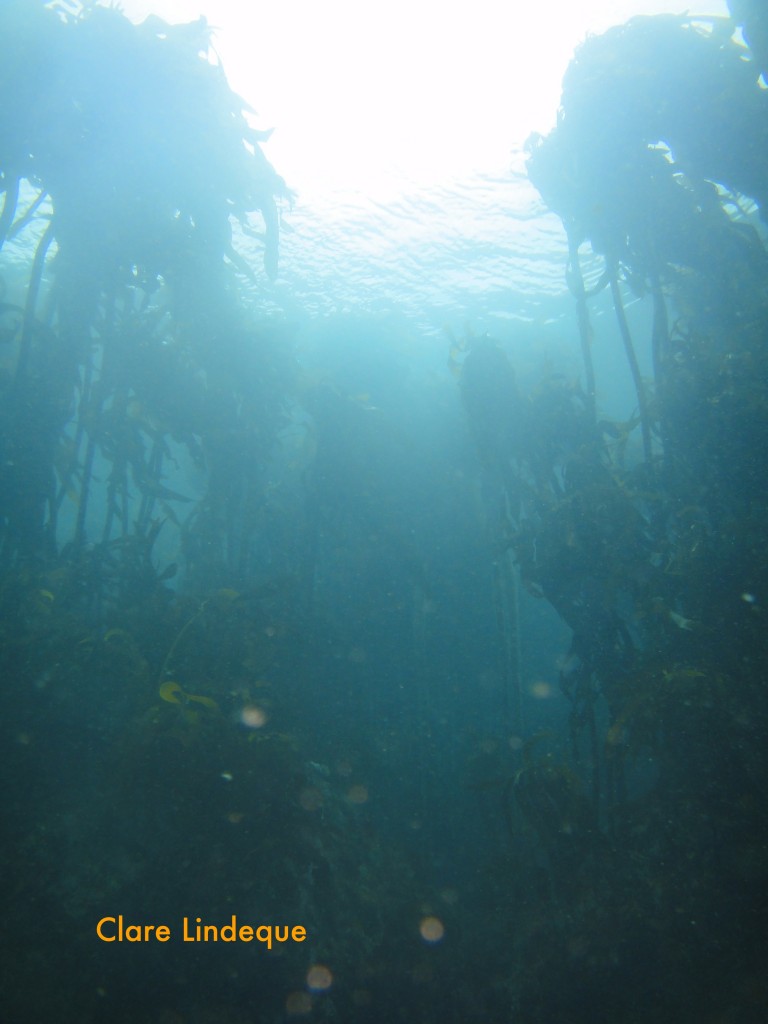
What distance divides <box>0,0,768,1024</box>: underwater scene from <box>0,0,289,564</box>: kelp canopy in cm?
4

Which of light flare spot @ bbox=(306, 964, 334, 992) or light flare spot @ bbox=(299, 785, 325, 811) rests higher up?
light flare spot @ bbox=(299, 785, 325, 811)

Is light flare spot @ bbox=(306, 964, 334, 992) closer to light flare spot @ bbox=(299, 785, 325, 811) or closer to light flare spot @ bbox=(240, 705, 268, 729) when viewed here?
light flare spot @ bbox=(299, 785, 325, 811)

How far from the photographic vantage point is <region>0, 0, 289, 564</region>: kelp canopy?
5.90m

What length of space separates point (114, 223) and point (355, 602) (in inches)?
260

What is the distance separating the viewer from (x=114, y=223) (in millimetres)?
6258

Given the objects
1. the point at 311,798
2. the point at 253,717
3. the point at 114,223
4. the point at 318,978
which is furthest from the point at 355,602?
the point at 114,223

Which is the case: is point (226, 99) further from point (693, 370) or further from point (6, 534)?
point (693, 370)

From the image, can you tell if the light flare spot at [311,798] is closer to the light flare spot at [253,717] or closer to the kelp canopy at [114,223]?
the light flare spot at [253,717]

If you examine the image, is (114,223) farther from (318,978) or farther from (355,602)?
(318,978)

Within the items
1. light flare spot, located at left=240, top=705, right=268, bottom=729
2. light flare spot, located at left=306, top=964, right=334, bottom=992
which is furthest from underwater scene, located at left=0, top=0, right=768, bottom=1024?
light flare spot, located at left=240, top=705, right=268, bottom=729

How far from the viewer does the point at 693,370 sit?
20.2 feet

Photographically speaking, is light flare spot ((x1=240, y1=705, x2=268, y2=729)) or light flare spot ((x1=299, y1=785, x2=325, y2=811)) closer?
light flare spot ((x1=299, y1=785, x2=325, y2=811))

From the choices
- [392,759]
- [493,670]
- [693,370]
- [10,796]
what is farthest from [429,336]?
[10,796]

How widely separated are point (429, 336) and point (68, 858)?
727 inches
